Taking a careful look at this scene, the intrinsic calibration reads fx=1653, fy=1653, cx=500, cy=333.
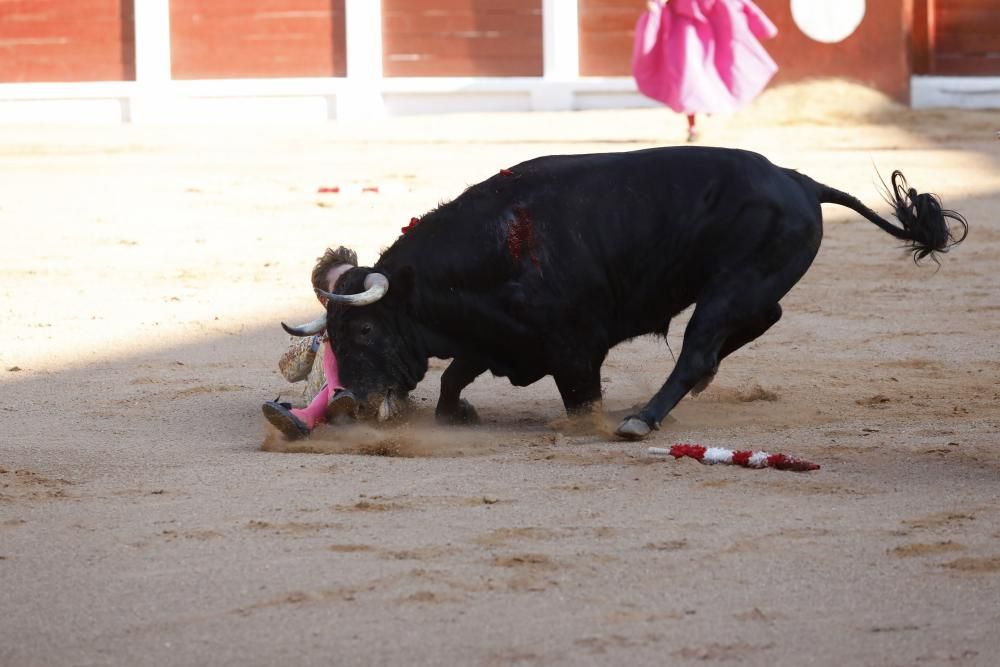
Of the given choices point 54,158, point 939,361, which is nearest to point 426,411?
point 939,361

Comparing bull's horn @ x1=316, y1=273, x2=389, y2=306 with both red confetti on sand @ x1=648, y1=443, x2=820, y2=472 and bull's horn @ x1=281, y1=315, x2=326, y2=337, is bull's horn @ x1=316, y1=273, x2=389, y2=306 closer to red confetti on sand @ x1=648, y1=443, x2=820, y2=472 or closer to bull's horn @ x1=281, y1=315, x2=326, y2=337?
bull's horn @ x1=281, y1=315, x2=326, y2=337

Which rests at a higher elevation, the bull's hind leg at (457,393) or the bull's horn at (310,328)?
the bull's horn at (310,328)

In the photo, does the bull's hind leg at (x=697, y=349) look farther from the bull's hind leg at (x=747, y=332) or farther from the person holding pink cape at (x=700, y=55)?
the person holding pink cape at (x=700, y=55)

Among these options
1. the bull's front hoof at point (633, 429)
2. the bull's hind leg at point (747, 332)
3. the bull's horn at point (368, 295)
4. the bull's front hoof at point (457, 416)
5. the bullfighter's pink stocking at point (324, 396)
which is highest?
the bull's horn at point (368, 295)

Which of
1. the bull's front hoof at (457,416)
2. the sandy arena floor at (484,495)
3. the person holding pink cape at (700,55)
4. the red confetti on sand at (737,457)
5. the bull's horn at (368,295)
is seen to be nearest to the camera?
the sandy arena floor at (484,495)

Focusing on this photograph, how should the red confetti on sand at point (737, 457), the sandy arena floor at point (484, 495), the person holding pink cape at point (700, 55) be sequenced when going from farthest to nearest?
the person holding pink cape at point (700, 55)
the red confetti on sand at point (737, 457)
the sandy arena floor at point (484, 495)

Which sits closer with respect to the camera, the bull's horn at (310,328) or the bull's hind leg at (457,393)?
the bull's horn at (310,328)

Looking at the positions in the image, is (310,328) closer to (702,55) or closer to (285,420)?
(285,420)

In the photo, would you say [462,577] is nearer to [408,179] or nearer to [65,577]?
[65,577]

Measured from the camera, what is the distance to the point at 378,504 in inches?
126

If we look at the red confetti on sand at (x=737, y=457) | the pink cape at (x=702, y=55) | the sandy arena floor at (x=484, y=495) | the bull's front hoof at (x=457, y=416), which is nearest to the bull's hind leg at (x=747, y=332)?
the sandy arena floor at (x=484, y=495)

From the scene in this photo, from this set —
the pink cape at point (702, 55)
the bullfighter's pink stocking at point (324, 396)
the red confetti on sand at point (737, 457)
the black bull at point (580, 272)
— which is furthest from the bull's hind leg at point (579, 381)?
the pink cape at point (702, 55)

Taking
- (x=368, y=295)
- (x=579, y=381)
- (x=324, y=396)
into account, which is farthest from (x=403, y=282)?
(x=579, y=381)

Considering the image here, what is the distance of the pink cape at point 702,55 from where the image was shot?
411 inches
